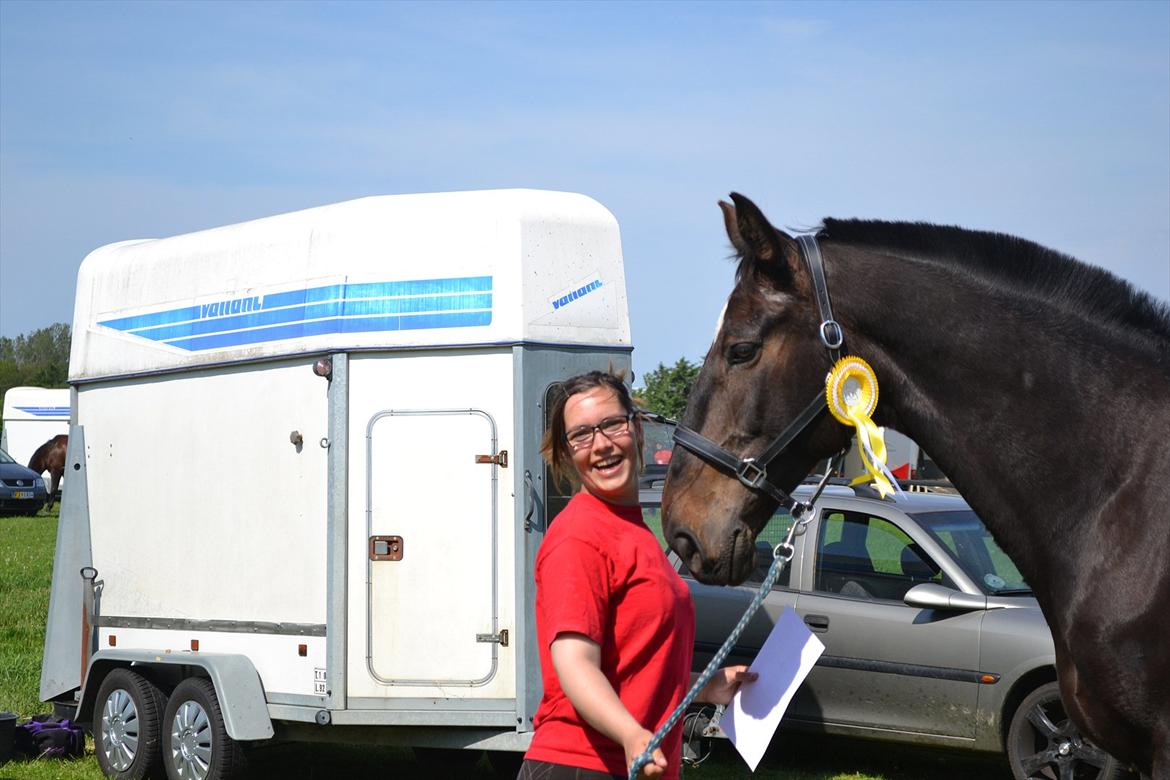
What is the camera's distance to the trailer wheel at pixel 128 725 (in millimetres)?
8023

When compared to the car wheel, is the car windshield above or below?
above

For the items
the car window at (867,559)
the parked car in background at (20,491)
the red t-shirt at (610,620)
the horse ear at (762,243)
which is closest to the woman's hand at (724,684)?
the red t-shirt at (610,620)

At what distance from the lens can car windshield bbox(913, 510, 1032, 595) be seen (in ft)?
26.0

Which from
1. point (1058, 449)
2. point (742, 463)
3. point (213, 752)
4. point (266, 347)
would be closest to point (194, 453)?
point (266, 347)

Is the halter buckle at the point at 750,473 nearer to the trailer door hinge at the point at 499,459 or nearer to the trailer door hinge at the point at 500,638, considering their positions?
the trailer door hinge at the point at 499,459

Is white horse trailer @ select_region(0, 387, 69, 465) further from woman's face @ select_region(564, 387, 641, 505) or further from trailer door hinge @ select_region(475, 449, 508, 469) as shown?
woman's face @ select_region(564, 387, 641, 505)

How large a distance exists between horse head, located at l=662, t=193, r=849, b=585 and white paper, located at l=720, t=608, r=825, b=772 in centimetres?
21

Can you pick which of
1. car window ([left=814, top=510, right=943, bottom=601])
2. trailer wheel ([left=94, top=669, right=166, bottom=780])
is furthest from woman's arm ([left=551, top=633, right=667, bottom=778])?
trailer wheel ([left=94, top=669, right=166, bottom=780])

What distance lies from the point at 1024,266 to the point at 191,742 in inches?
235

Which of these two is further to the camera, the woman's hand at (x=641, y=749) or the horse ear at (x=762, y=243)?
the horse ear at (x=762, y=243)

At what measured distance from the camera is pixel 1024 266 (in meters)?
3.57

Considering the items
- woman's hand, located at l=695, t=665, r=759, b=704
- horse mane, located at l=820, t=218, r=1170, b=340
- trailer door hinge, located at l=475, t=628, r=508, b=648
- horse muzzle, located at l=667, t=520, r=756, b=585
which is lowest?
trailer door hinge, located at l=475, t=628, r=508, b=648

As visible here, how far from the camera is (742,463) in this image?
3410 millimetres

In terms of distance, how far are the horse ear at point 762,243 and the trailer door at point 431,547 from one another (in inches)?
143
